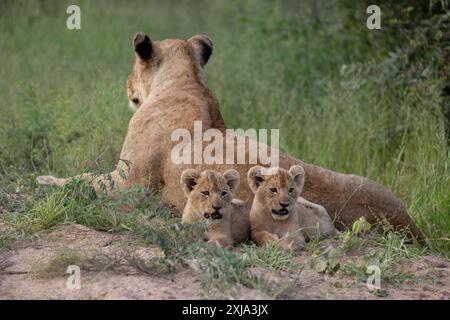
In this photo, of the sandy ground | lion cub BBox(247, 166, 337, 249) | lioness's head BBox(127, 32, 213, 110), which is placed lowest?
the sandy ground

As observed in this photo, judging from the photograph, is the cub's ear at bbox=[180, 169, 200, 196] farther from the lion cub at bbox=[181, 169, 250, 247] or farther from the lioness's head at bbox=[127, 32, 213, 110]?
the lioness's head at bbox=[127, 32, 213, 110]

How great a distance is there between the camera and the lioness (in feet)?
22.3

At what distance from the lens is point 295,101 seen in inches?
426

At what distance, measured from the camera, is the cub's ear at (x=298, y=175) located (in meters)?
6.25

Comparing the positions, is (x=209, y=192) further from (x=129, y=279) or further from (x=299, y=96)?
(x=299, y=96)

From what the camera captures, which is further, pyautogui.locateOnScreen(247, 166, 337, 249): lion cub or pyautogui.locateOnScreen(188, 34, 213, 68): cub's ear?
pyautogui.locateOnScreen(188, 34, 213, 68): cub's ear

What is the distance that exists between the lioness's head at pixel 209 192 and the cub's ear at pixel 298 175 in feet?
1.19

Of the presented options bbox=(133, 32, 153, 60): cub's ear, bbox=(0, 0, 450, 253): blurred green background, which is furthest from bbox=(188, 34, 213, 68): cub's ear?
bbox=(0, 0, 450, 253): blurred green background

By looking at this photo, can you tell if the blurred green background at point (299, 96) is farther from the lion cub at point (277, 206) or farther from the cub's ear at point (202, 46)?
the lion cub at point (277, 206)

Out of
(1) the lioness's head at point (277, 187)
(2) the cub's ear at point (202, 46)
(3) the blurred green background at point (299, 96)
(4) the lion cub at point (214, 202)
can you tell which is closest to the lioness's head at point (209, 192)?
(4) the lion cub at point (214, 202)

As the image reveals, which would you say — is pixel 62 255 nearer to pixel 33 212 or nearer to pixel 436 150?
pixel 33 212

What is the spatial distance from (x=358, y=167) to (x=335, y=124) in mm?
669

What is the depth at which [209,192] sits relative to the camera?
6.07m

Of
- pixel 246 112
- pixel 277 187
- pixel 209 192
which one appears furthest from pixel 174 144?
pixel 246 112
